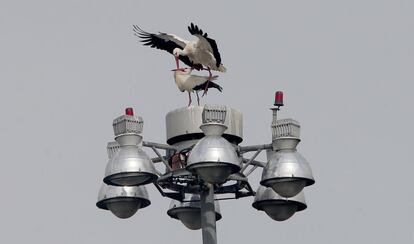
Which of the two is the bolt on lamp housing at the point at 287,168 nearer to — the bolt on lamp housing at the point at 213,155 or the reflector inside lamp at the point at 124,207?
the bolt on lamp housing at the point at 213,155

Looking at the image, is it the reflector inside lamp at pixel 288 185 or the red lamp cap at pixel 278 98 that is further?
the red lamp cap at pixel 278 98

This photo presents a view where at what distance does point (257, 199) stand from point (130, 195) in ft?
11.4

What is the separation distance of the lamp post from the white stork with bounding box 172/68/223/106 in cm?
148

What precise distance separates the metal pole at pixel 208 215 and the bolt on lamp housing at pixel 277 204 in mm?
1893

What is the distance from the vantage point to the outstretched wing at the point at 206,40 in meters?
43.9

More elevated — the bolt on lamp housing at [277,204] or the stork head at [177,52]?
the stork head at [177,52]

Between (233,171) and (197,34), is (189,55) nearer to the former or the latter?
(197,34)

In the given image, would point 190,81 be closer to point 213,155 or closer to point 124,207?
point 124,207

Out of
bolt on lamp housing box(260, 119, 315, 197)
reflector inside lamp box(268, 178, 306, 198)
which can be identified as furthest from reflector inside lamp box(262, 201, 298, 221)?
reflector inside lamp box(268, 178, 306, 198)

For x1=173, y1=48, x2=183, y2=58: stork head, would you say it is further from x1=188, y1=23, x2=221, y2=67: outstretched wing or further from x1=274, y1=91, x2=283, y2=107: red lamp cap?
x1=274, y1=91, x2=283, y2=107: red lamp cap

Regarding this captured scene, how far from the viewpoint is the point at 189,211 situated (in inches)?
1809

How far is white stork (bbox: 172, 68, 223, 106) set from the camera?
44250 mm

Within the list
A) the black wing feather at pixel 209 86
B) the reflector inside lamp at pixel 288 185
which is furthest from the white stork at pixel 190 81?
the reflector inside lamp at pixel 288 185

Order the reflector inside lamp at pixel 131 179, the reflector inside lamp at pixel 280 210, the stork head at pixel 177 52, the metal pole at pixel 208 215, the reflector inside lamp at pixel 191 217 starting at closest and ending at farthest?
the reflector inside lamp at pixel 131 179, the metal pole at pixel 208 215, the reflector inside lamp at pixel 280 210, the stork head at pixel 177 52, the reflector inside lamp at pixel 191 217
